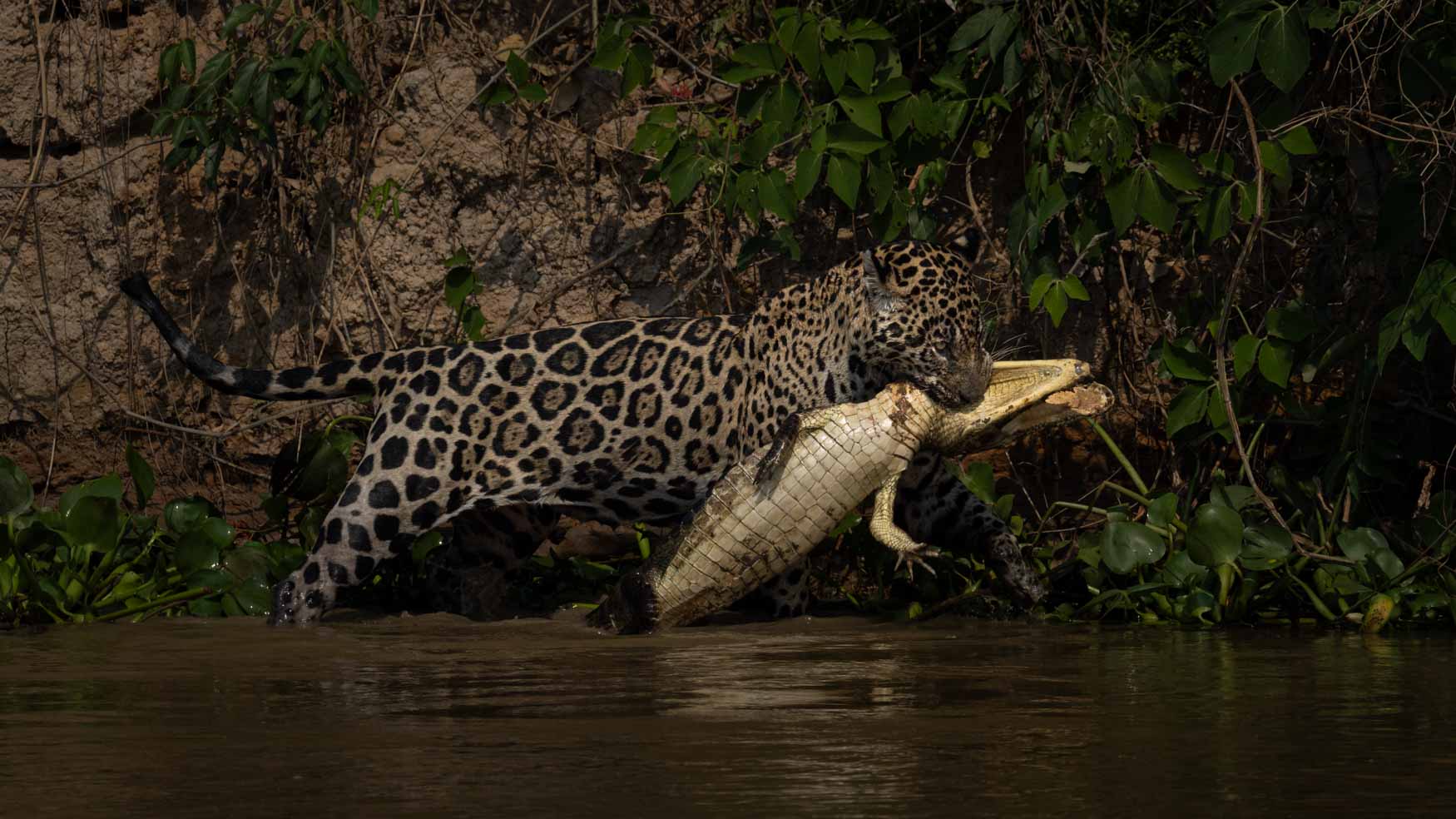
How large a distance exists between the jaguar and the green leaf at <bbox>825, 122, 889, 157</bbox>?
16.6 inches

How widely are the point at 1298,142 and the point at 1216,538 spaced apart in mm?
1274

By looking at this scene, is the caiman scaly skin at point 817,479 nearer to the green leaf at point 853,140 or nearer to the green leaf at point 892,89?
the green leaf at point 853,140

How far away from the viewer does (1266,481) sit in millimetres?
6953

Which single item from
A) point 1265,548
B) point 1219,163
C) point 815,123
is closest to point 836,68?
point 815,123

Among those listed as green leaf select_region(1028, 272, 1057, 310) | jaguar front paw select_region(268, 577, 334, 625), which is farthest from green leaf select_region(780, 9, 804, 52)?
jaguar front paw select_region(268, 577, 334, 625)

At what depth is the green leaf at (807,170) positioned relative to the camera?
6586mm

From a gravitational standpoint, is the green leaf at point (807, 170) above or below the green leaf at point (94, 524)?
above

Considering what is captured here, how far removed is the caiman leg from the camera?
5703 millimetres

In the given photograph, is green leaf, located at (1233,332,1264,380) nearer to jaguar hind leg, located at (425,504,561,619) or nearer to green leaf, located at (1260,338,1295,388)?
green leaf, located at (1260,338,1295,388)

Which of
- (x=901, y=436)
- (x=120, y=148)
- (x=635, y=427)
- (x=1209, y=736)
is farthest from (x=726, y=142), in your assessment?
(x=1209, y=736)

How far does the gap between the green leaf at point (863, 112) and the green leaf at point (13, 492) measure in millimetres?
3009

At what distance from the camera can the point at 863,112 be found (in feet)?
22.0

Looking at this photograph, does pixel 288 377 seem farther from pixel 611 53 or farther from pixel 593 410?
pixel 611 53

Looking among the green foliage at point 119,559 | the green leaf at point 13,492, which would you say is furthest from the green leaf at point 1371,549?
the green leaf at point 13,492
